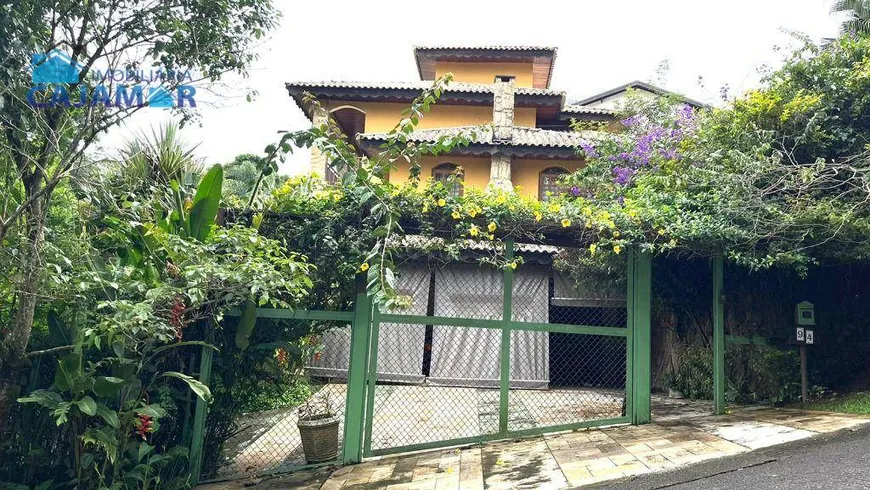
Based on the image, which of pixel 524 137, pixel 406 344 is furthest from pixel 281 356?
pixel 524 137

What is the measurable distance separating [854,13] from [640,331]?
14025 mm

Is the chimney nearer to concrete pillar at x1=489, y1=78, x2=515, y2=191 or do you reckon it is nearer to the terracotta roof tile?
concrete pillar at x1=489, y1=78, x2=515, y2=191

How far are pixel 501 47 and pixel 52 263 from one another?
17037 mm

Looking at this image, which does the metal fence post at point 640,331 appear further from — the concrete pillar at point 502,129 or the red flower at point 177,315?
the concrete pillar at point 502,129

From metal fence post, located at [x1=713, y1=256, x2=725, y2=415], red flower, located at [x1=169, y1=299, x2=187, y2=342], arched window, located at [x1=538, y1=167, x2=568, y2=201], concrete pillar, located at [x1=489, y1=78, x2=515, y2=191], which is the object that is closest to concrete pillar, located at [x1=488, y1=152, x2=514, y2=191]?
concrete pillar, located at [x1=489, y1=78, x2=515, y2=191]

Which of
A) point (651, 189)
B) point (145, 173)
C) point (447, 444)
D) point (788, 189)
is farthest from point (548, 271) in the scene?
point (145, 173)

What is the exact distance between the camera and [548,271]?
10180 millimetres

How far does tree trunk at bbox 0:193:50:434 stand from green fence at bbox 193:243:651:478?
1.41 metres

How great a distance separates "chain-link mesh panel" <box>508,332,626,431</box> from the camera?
6.65 meters

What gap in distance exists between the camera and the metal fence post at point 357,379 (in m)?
5.46

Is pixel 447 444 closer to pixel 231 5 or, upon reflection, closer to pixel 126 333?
pixel 126 333

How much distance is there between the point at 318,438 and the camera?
5504mm

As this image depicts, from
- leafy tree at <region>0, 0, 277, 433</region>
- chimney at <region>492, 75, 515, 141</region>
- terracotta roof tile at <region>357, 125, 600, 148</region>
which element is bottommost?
leafy tree at <region>0, 0, 277, 433</region>

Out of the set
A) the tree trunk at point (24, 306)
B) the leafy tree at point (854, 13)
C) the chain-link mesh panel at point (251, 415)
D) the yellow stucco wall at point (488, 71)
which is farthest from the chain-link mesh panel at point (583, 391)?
the yellow stucco wall at point (488, 71)
